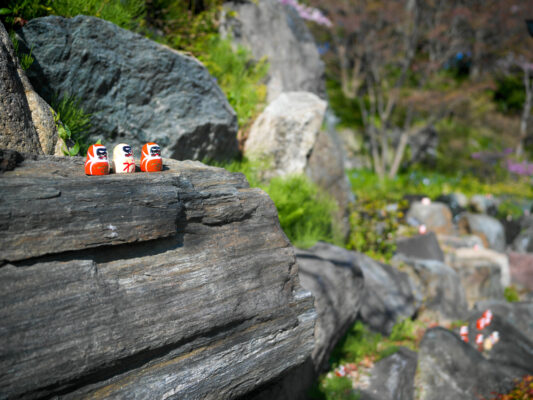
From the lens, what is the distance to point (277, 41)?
746cm

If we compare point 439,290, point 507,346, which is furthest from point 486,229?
point 507,346

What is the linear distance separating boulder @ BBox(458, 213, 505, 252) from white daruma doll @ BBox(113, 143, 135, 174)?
8749 mm

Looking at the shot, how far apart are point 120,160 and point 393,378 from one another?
350cm

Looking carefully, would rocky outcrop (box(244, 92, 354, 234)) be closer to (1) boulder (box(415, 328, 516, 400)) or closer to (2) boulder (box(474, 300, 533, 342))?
(1) boulder (box(415, 328, 516, 400))

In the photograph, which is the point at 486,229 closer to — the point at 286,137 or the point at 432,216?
the point at 432,216

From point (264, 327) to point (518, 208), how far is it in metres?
10.8

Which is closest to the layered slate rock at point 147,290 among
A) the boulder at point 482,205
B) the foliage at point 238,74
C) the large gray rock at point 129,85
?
the large gray rock at point 129,85

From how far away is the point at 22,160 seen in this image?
202 centimetres

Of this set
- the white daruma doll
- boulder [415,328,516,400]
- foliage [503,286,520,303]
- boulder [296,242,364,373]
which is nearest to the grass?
boulder [296,242,364,373]

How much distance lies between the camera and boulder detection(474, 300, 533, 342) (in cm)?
544

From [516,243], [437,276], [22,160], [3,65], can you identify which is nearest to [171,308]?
[22,160]

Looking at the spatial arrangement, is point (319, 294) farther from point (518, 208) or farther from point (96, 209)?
point (518, 208)

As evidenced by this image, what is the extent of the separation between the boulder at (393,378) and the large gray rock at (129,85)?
306 cm

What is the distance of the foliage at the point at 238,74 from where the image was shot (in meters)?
5.86
